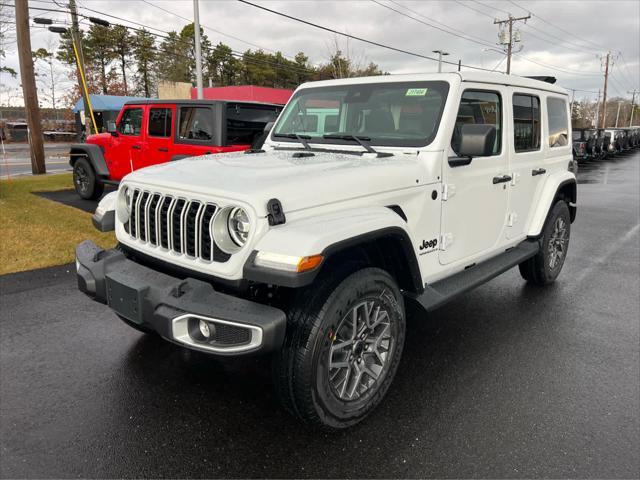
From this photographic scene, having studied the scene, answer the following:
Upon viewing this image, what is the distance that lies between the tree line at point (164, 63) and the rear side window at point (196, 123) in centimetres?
4014

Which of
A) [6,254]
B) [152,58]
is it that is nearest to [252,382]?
[6,254]

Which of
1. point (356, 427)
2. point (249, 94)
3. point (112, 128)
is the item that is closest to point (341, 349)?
point (356, 427)

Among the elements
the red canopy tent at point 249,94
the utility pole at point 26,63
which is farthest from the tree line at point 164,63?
the utility pole at point 26,63

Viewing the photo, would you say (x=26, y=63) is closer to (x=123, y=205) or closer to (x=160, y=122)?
(x=160, y=122)

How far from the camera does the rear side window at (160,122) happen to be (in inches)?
326

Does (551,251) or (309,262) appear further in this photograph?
(551,251)

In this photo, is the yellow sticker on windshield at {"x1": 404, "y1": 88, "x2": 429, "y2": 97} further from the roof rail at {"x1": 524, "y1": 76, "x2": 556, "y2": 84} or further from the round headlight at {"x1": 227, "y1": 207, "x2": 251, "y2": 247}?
the roof rail at {"x1": 524, "y1": 76, "x2": 556, "y2": 84}

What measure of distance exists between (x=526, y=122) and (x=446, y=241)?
5.81 ft

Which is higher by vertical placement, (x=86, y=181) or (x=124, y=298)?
(x=86, y=181)

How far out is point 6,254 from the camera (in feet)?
20.2

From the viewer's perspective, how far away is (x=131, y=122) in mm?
9039

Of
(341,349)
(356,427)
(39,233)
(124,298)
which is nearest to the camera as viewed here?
(124,298)

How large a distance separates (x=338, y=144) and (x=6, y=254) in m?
4.90

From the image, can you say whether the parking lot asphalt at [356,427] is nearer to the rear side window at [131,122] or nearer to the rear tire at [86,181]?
the rear side window at [131,122]
